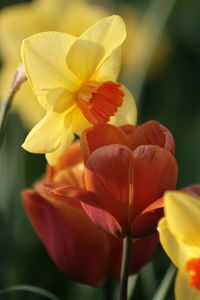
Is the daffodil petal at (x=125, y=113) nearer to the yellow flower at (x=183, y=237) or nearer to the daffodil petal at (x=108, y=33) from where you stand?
the daffodil petal at (x=108, y=33)

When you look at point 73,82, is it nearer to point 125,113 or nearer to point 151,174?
point 125,113

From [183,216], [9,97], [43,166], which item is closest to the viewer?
→ [183,216]

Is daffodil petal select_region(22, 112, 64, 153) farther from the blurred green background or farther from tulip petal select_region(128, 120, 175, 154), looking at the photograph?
the blurred green background

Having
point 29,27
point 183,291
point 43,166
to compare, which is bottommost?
point 43,166

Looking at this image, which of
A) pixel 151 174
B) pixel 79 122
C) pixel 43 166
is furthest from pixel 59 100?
pixel 43 166

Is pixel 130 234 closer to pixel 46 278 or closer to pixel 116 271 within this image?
pixel 116 271

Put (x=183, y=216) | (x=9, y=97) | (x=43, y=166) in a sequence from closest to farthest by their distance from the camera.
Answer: (x=183, y=216), (x=9, y=97), (x=43, y=166)
